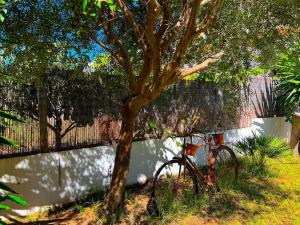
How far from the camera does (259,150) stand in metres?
10.0

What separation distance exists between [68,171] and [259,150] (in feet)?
17.0

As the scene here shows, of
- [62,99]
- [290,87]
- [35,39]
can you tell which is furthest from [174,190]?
[290,87]

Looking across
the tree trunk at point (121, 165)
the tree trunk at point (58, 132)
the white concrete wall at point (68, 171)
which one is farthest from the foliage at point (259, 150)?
the tree trunk at point (58, 132)

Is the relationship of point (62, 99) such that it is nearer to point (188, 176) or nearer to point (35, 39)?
point (35, 39)

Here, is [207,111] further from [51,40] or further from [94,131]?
[51,40]

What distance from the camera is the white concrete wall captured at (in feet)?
19.8

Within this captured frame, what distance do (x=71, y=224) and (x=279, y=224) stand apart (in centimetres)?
312

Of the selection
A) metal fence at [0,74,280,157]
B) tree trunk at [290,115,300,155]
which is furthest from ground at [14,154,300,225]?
tree trunk at [290,115,300,155]

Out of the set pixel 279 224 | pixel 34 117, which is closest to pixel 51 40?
pixel 34 117

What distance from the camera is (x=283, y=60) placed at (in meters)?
11.7

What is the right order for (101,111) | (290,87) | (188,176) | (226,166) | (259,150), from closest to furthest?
1. (188,176)
2. (101,111)
3. (226,166)
4. (259,150)
5. (290,87)

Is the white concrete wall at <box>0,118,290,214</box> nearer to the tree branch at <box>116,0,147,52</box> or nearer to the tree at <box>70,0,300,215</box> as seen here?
the tree at <box>70,0,300,215</box>

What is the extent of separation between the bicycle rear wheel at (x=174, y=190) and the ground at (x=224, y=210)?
13cm

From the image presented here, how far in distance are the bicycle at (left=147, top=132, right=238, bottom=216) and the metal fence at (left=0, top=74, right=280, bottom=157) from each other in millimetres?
1341
